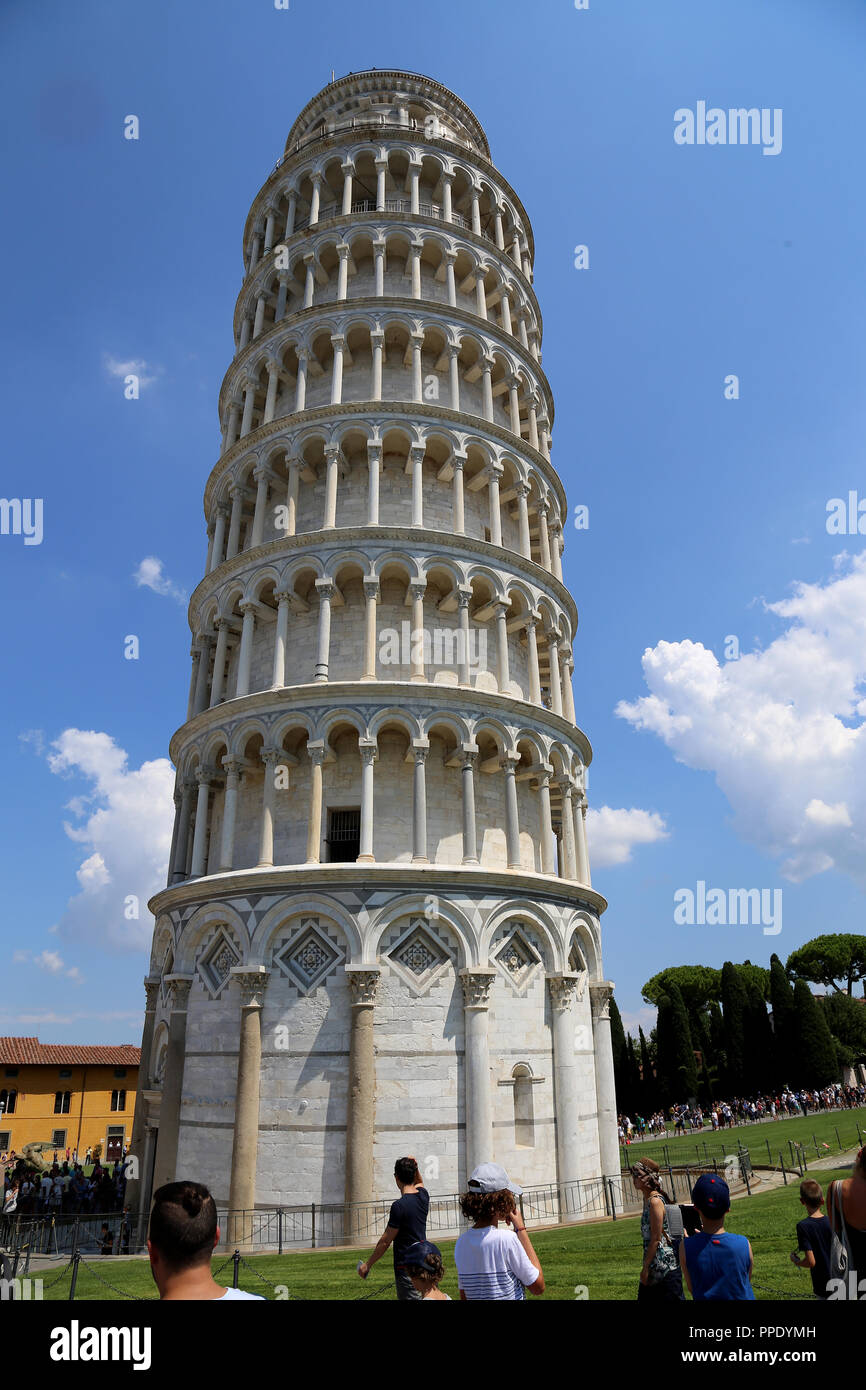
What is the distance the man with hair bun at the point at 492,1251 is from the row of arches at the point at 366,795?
15.6 meters

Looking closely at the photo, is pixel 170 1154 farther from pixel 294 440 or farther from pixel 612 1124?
pixel 294 440

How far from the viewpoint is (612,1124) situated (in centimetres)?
2375

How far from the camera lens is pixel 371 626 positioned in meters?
23.8

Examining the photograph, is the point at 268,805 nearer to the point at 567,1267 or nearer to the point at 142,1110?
the point at 142,1110

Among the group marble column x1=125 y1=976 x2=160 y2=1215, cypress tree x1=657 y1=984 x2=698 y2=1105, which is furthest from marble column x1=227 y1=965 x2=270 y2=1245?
cypress tree x1=657 y1=984 x2=698 y2=1105

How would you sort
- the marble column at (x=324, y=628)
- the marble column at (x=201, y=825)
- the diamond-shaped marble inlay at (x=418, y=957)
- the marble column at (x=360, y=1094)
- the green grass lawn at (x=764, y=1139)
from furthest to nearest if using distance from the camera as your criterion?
the green grass lawn at (x=764, y=1139) → the marble column at (x=201, y=825) → the marble column at (x=324, y=628) → the diamond-shaped marble inlay at (x=418, y=957) → the marble column at (x=360, y=1094)

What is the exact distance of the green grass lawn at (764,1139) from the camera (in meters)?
30.4

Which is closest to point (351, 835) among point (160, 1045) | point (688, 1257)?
point (160, 1045)

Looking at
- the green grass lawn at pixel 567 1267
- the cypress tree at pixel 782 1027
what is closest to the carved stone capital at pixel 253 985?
the green grass lawn at pixel 567 1267

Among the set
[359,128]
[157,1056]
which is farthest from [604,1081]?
[359,128]

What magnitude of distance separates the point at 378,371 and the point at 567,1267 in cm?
2519

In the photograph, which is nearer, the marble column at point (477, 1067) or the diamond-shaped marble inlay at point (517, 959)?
the marble column at point (477, 1067)

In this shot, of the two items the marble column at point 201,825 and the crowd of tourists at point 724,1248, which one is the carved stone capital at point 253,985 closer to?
the marble column at point 201,825
